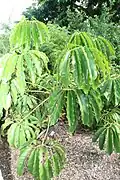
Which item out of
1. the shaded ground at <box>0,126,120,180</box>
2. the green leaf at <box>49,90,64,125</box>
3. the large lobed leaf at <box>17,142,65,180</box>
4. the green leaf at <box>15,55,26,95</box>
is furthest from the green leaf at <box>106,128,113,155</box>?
the shaded ground at <box>0,126,120,180</box>

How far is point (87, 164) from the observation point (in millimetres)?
2508

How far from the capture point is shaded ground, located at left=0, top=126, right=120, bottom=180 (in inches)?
97.0

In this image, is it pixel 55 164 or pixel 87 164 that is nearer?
pixel 55 164

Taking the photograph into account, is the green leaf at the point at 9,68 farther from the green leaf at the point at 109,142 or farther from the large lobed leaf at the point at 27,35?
the green leaf at the point at 109,142

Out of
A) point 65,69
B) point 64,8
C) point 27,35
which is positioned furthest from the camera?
point 64,8

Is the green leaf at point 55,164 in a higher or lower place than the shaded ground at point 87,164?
higher

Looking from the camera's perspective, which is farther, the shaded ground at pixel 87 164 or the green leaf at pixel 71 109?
the shaded ground at pixel 87 164

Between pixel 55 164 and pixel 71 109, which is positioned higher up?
pixel 71 109

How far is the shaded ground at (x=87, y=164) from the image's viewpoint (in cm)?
246

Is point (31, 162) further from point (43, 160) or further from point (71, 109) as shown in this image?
point (71, 109)

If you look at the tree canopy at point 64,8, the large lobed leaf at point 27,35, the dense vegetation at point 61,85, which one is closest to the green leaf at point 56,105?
the dense vegetation at point 61,85

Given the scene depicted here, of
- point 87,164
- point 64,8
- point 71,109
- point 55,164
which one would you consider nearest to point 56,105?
point 71,109

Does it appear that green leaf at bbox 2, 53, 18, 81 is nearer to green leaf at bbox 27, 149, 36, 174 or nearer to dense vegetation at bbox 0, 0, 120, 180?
dense vegetation at bbox 0, 0, 120, 180

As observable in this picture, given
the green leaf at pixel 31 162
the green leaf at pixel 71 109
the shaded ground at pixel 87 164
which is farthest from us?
the shaded ground at pixel 87 164
